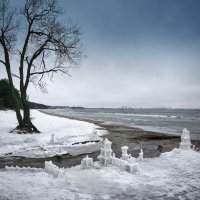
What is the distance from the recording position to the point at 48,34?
85.3ft

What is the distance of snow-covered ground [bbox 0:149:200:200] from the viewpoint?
8.80 metres

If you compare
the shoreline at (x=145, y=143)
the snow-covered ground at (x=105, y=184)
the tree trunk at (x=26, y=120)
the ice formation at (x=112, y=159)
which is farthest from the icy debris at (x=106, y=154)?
the tree trunk at (x=26, y=120)

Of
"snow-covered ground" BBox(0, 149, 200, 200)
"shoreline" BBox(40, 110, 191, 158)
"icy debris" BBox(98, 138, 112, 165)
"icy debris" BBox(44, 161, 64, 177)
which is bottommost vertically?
"shoreline" BBox(40, 110, 191, 158)

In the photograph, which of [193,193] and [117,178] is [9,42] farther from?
[193,193]

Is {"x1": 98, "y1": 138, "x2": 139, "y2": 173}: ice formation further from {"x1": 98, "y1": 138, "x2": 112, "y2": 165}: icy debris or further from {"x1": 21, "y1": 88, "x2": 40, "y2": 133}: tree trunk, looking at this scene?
{"x1": 21, "y1": 88, "x2": 40, "y2": 133}: tree trunk

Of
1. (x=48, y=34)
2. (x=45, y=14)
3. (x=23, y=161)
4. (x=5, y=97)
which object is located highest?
(x=45, y=14)

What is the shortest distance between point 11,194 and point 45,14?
21269mm

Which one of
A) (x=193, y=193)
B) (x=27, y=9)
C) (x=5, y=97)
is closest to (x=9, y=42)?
(x=27, y=9)

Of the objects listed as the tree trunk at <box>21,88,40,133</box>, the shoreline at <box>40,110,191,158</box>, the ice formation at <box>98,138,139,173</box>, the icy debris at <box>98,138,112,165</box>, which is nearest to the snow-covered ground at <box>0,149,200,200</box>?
the ice formation at <box>98,138,139,173</box>

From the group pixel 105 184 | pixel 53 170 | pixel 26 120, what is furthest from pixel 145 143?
pixel 105 184

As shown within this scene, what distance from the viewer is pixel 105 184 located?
10039 millimetres

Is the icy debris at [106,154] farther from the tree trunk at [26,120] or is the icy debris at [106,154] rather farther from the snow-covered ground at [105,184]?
the tree trunk at [26,120]

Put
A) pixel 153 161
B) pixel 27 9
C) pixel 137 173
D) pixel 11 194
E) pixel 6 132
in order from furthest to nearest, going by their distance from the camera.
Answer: pixel 27 9 → pixel 6 132 → pixel 153 161 → pixel 137 173 → pixel 11 194

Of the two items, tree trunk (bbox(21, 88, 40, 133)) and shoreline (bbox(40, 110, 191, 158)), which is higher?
tree trunk (bbox(21, 88, 40, 133))
